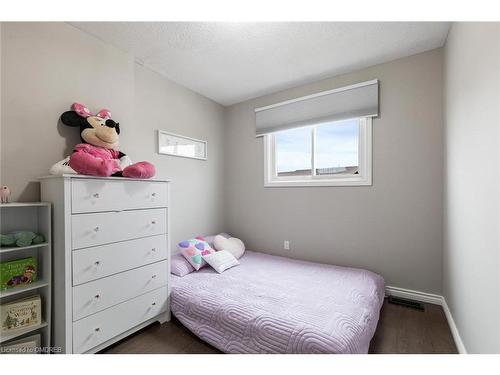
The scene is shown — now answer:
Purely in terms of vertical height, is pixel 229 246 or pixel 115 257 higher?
pixel 115 257

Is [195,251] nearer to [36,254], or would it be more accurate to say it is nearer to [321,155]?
[36,254]

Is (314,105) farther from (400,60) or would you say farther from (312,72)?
(400,60)

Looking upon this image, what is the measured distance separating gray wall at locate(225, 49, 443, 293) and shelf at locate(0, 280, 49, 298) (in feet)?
7.39

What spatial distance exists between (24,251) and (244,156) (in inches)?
93.7

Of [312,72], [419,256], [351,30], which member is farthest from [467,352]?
[312,72]

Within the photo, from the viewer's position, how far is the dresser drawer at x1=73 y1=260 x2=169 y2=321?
1.38m

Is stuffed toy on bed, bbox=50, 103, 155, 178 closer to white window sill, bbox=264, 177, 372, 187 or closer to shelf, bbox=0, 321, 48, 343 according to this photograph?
shelf, bbox=0, 321, 48, 343

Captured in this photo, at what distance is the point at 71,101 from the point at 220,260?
188cm

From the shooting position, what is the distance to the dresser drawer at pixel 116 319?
1.38m

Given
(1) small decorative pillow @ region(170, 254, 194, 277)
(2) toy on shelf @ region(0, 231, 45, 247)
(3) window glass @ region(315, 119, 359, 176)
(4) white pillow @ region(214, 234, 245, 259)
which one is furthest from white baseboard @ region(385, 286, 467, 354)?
(2) toy on shelf @ region(0, 231, 45, 247)

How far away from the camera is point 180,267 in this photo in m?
2.18

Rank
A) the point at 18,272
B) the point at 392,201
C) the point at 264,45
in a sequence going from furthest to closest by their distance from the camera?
the point at 392,201 < the point at 264,45 < the point at 18,272

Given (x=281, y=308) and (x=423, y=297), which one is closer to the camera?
(x=281, y=308)

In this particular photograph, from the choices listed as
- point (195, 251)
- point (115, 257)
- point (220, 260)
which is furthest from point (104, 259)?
point (220, 260)
